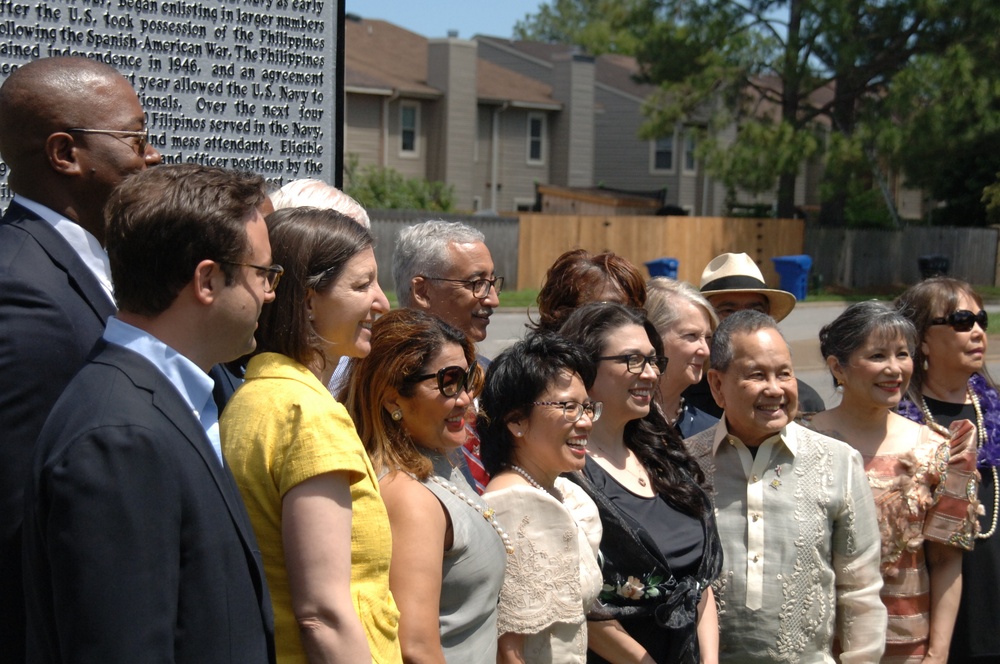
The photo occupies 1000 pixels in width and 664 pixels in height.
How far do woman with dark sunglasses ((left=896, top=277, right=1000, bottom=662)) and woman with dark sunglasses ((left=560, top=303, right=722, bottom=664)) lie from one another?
1304mm

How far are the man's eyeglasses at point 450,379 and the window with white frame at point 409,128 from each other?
1457 inches

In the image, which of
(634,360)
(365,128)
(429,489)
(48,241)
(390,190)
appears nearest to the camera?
(48,241)

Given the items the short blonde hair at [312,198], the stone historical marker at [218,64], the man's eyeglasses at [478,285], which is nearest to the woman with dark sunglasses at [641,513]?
the man's eyeglasses at [478,285]

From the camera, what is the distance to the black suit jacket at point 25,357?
251 cm

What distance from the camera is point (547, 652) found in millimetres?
3320

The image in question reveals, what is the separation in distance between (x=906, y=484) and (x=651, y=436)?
1.06m

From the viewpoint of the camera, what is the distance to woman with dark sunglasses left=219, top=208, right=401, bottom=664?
2.36m

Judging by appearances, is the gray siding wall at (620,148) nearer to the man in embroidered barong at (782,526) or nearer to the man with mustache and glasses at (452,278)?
the man with mustache and glasses at (452,278)

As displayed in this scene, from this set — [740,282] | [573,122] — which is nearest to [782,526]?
[740,282]

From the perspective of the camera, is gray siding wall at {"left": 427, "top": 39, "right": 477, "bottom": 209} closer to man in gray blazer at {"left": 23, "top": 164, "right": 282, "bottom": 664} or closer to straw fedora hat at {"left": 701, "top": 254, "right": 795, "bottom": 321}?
straw fedora hat at {"left": 701, "top": 254, "right": 795, "bottom": 321}

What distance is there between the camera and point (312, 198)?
11.6 ft

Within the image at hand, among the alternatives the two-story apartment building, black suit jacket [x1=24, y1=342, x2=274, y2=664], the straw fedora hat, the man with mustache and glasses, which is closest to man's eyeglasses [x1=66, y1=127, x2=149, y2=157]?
black suit jacket [x1=24, y1=342, x2=274, y2=664]

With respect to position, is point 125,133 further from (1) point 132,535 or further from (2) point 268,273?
(1) point 132,535

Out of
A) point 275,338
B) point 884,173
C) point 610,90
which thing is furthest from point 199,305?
point 610,90
